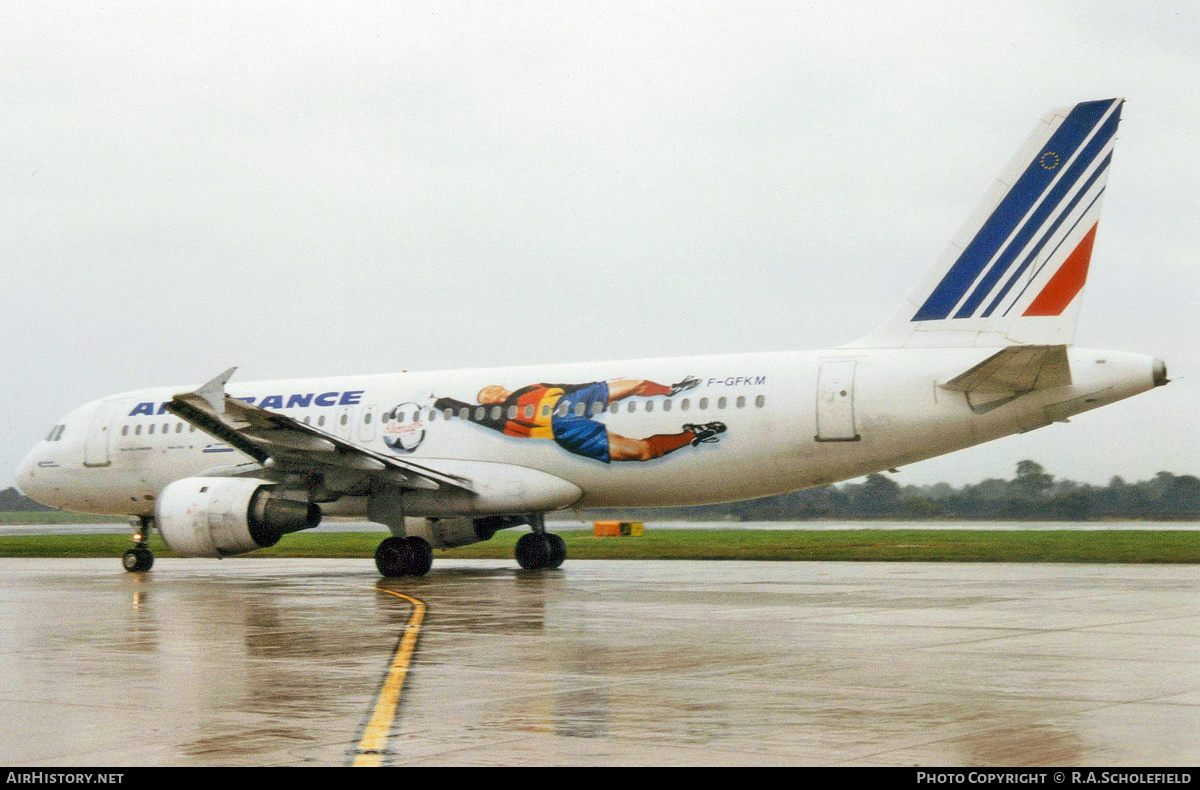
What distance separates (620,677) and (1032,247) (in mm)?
13542

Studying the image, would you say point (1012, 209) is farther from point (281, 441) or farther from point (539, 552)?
point (281, 441)

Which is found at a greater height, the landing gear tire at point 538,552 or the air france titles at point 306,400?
the air france titles at point 306,400

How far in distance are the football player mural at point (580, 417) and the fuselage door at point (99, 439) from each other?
28.0ft

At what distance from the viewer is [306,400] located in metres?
26.8

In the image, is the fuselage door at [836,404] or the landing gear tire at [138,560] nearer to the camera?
the fuselage door at [836,404]

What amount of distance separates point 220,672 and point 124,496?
1952cm

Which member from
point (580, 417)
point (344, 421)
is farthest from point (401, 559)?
point (344, 421)

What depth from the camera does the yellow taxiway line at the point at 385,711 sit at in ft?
21.6

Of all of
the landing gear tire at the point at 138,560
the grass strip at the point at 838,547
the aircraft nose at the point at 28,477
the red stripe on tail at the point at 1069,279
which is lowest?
the grass strip at the point at 838,547

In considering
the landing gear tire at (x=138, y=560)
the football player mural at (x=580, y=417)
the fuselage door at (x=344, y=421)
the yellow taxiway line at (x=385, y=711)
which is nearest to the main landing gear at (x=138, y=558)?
the landing gear tire at (x=138, y=560)

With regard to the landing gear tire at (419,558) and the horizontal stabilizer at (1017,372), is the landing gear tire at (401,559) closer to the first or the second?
the landing gear tire at (419,558)

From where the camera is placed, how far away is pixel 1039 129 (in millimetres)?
20625

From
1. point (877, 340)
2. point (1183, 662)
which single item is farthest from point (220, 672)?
point (877, 340)

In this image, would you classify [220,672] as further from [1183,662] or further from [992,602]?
[992,602]
